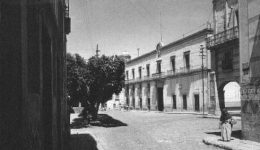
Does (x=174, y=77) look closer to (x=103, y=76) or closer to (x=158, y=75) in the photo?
(x=158, y=75)

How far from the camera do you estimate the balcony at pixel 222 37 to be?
22.4 meters

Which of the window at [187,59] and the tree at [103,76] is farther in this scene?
the window at [187,59]

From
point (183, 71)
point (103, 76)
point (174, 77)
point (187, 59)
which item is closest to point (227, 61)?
point (187, 59)

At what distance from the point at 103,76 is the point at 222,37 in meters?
10.9

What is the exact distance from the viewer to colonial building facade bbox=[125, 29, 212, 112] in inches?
1128

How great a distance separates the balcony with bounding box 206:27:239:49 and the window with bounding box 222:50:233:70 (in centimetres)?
103

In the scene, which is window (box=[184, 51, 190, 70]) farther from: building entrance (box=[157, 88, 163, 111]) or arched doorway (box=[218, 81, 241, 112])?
building entrance (box=[157, 88, 163, 111])

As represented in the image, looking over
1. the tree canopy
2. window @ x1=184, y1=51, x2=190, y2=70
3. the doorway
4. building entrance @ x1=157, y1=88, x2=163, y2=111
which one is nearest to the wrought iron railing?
window @ x1=184, y1=51, x2=190, y2=70

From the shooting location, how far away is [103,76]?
18531mm

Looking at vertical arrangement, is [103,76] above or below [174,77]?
below

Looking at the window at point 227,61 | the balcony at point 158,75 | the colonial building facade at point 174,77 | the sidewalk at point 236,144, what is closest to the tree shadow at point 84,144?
the sidewalk at point 236,144

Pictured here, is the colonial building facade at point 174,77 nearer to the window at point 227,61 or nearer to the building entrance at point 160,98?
the building entrance at point 160,98

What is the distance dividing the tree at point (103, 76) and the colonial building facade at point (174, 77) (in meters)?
10.4

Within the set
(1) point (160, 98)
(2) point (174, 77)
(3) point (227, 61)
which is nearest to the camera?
(3) point (227, 61)
